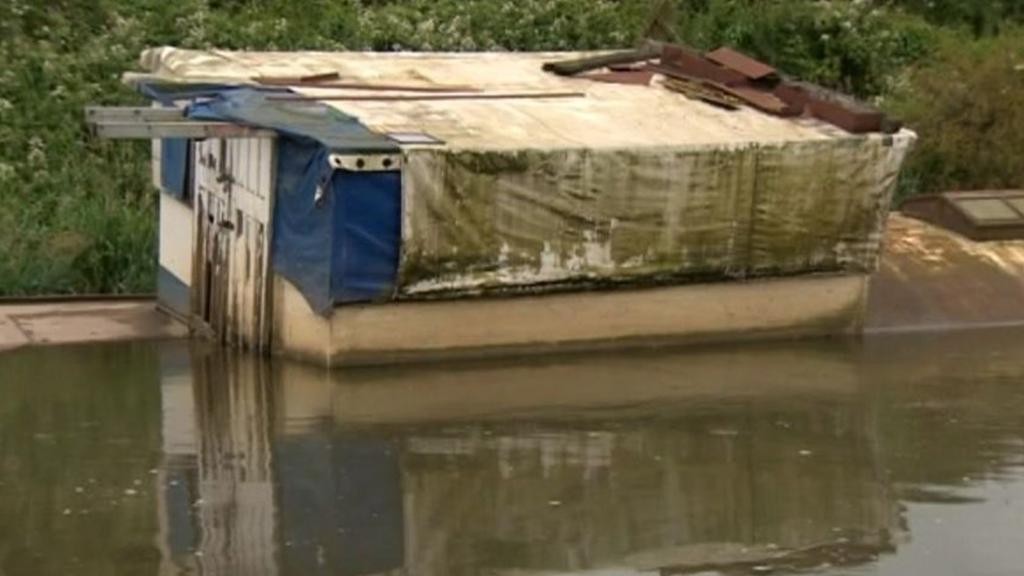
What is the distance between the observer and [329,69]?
16906 millimetres

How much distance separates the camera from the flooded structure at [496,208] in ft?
46.8

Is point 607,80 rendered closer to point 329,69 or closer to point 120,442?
point 329,69

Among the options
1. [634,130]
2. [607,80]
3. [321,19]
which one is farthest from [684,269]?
[321,19]

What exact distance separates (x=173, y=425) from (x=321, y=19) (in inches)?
451

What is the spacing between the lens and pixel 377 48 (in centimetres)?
2280

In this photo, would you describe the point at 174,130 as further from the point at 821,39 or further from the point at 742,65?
the point at 821,39

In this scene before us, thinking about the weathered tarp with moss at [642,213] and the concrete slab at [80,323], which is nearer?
the weathered tarp with moss at [642,213]

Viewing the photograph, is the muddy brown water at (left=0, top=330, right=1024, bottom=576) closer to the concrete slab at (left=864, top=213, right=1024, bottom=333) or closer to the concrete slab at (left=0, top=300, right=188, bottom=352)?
the concrete slab at (left=0, top=300, right=188, bottom=352)

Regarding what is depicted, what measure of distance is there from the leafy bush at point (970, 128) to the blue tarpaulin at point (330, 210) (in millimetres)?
7018

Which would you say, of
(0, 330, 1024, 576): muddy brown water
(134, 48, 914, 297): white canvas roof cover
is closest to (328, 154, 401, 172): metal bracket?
(134, 48, 914, 297): white canvas roof cover

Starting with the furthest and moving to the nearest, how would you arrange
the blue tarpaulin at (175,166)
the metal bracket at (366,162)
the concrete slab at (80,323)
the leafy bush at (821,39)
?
1. the leafy bush at (821,39)
2. the blue tarpaulin at (175,166)
3. the concrete slab at (80,323)
4. the metal bracket at (366,162)

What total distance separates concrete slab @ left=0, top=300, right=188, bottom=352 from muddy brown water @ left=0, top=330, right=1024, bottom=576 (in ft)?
0.80

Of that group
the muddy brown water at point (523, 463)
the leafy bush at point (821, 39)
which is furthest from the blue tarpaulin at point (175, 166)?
the leafy bush at point (821, 39)

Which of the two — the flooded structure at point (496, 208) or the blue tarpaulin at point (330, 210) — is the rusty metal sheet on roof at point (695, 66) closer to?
the flooded structure at point (496, 208)
